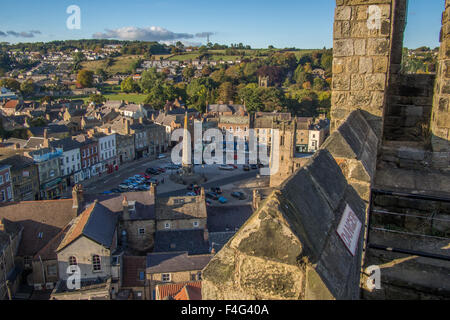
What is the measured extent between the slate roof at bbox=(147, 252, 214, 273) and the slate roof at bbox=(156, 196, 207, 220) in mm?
5157

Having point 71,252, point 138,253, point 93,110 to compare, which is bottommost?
point 138,253

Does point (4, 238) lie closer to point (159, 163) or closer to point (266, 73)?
point (159, 163)

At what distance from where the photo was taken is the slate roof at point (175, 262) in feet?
65.1

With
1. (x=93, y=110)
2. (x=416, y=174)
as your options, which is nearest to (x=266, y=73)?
(x=93, y=110)

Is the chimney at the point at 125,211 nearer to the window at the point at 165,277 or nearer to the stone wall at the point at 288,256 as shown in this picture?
the window at the point at 165,277

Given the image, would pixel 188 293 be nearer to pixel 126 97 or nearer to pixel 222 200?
pixel 222 200

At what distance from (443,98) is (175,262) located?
17.3 meters

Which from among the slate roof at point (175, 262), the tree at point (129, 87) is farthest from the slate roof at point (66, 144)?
the tree at point (129, 87)

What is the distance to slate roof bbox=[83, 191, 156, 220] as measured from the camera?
25.9 meters

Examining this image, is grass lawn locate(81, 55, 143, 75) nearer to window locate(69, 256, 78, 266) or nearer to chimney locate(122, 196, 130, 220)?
chimney locate(122, 196, 130, 220)

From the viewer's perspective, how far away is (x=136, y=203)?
2644 cm

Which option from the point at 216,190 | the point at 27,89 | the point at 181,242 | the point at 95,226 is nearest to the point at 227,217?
the point at 181,242

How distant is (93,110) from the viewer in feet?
238
